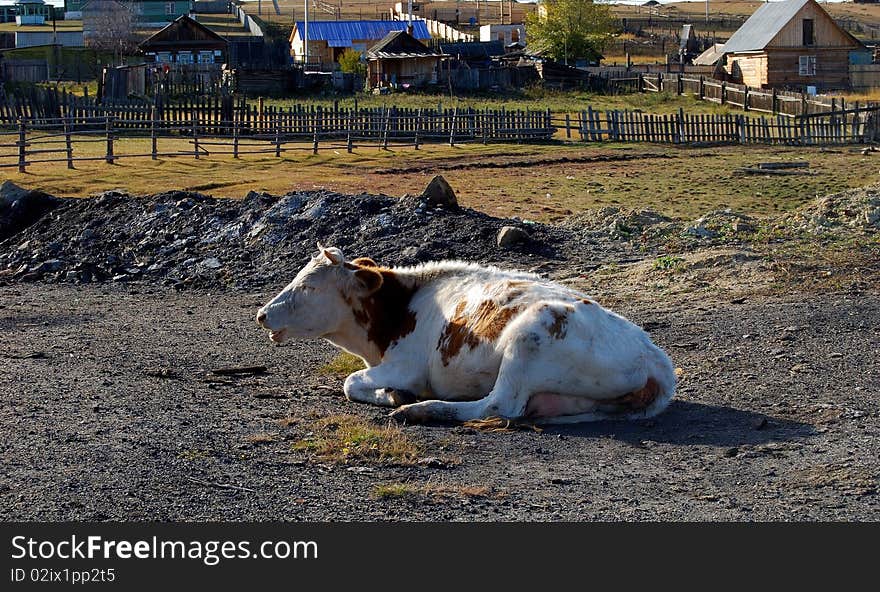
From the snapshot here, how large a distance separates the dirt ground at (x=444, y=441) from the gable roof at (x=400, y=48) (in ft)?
181

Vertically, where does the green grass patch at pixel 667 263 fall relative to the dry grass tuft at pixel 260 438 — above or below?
above

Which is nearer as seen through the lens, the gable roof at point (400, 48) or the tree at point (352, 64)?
the gable roof at point (400, 48)

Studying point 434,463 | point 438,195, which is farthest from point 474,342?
point 438,195

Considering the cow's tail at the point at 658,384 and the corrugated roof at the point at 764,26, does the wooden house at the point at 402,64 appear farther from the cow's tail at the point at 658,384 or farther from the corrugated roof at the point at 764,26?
the cow's tail at the point at 658,384

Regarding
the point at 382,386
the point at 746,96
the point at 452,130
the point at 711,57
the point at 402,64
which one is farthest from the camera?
the point at 711,57

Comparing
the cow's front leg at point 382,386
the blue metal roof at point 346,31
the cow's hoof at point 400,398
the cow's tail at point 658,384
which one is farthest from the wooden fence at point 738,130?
the blue metal roof at point 346,31

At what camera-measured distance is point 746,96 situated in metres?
51.3

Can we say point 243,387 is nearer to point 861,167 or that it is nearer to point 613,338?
point 613,338

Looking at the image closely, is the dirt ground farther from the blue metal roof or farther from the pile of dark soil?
the blue metal roof

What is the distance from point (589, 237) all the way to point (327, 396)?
777 cm

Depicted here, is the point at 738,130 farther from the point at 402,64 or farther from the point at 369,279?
the point at 369,279

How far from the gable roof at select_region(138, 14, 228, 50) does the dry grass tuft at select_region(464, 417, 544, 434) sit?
6577 centimetres

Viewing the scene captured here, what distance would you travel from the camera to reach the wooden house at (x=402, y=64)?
214 feet

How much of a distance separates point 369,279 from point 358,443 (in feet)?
6.88
